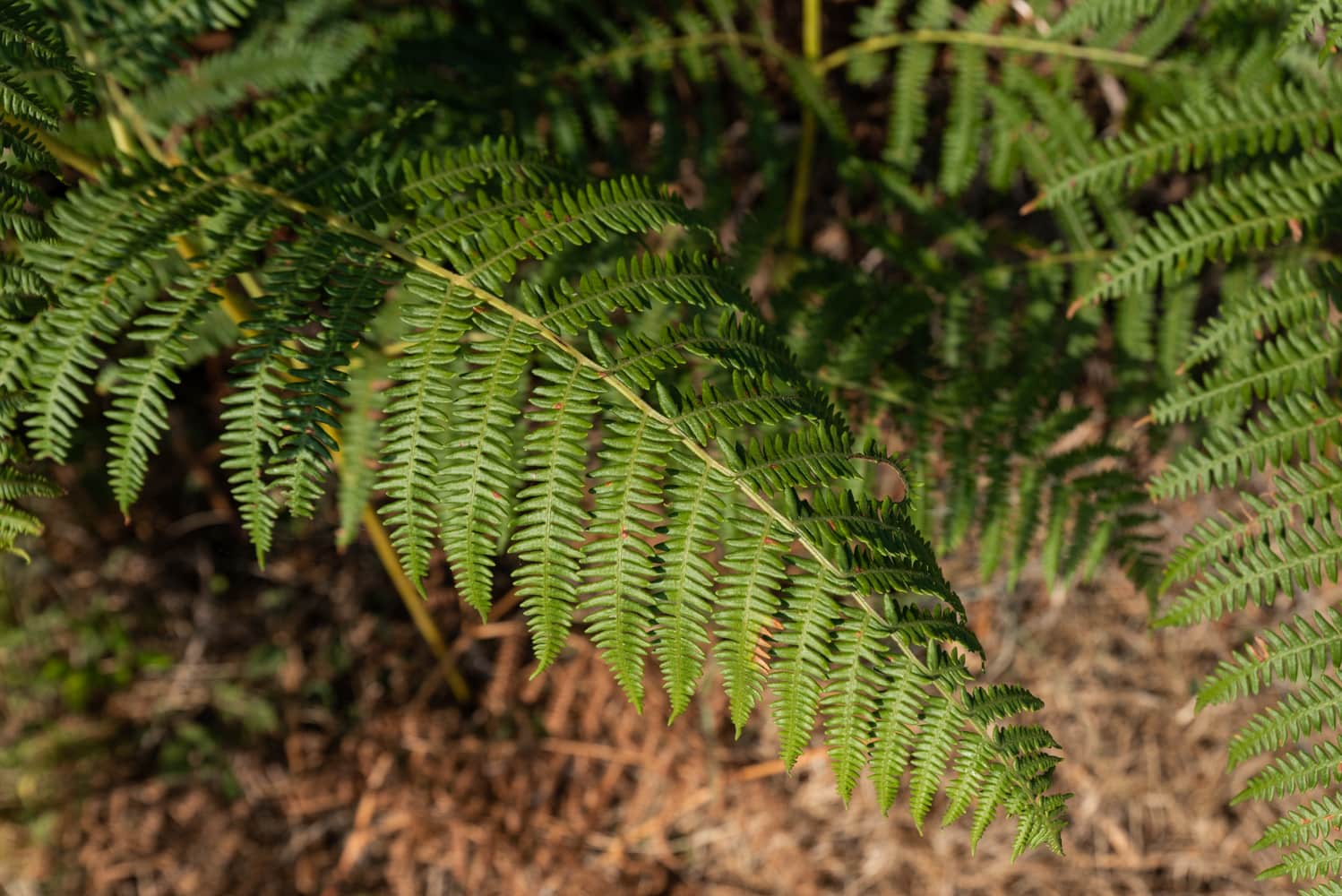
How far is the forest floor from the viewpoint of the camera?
3023 millimetres

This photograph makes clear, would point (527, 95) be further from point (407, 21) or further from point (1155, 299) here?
point (1155, 299)

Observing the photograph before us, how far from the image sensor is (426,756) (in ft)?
10.2

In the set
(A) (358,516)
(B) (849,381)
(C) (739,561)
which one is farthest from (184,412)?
(C) (739,561)

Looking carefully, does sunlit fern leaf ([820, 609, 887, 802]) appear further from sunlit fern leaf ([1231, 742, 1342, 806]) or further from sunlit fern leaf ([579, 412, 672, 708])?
sunlit fern leaf ([1231, 742, 1342, 806])

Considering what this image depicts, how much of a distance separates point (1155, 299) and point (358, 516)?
2359 millimetres

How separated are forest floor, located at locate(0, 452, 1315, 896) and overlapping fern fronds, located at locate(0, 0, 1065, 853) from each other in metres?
1.70

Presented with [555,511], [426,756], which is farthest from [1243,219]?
[426,756]

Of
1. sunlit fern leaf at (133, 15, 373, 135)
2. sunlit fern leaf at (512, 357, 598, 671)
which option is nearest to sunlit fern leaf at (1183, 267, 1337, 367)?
sunlit fern leaf at (512, 357, 598, 671)

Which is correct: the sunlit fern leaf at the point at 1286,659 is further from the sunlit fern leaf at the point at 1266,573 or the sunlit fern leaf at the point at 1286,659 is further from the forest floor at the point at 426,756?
the forest floor at the point at 426,756

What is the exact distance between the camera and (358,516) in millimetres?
2277

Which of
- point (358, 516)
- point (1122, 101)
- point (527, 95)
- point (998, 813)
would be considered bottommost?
point (998, 813)

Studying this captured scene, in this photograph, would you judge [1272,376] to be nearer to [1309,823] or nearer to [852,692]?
[1309,823]

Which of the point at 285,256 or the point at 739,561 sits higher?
the point at 285,256

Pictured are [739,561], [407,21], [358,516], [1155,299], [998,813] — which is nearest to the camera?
[739,561]
